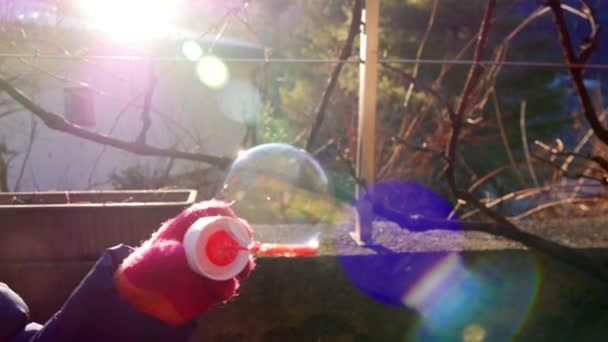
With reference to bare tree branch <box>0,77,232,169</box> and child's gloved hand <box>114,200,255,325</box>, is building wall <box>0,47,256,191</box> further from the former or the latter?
child's gloved hand <box>114,200,255,325</box>

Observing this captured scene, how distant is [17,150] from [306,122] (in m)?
2.16

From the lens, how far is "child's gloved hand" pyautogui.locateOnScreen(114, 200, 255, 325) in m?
1.15

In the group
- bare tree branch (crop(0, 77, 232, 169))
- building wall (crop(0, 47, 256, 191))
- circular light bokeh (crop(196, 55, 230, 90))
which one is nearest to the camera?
bare tree branch (crop(0, 77, 232, 169))

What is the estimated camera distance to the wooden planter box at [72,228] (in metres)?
2.17

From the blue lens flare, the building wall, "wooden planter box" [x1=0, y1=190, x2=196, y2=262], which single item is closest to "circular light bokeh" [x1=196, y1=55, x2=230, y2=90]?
the building wall

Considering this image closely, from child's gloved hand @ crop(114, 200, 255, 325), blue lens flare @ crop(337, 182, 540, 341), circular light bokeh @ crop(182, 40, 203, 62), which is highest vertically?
circular light bokeh @ crop(182, 40, 203, 62)

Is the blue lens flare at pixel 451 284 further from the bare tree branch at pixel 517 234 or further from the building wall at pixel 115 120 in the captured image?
the building wall at pixel 115 120

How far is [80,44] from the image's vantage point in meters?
4.36

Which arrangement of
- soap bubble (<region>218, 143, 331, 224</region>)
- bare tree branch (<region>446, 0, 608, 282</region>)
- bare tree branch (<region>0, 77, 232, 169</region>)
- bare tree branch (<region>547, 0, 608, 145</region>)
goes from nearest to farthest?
1. soap bubble (<region>218, 143, 331, 224</region>)
2. bare tree branch (<region>446, 0, 608, 282</region>)
3. bare tree branch (<region>547, 0, 608, 145</region>)
4. bare tree branch (<region>0, 77, 232, 169</region>)

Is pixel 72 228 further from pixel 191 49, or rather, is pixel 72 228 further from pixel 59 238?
pixel 191 49

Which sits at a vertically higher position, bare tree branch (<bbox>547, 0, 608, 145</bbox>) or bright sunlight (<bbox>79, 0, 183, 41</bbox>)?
bright sunlight (<bbox>79, 0, 183, 41</bbox>)

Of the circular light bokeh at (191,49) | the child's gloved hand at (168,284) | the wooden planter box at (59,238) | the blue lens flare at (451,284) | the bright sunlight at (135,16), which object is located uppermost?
the bright sunlight at (135,16)

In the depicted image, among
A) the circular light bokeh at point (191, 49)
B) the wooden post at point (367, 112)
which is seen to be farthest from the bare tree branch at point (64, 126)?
the wooden post at point (367, 112)

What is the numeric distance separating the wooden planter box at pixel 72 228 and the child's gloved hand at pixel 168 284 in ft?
3.21
